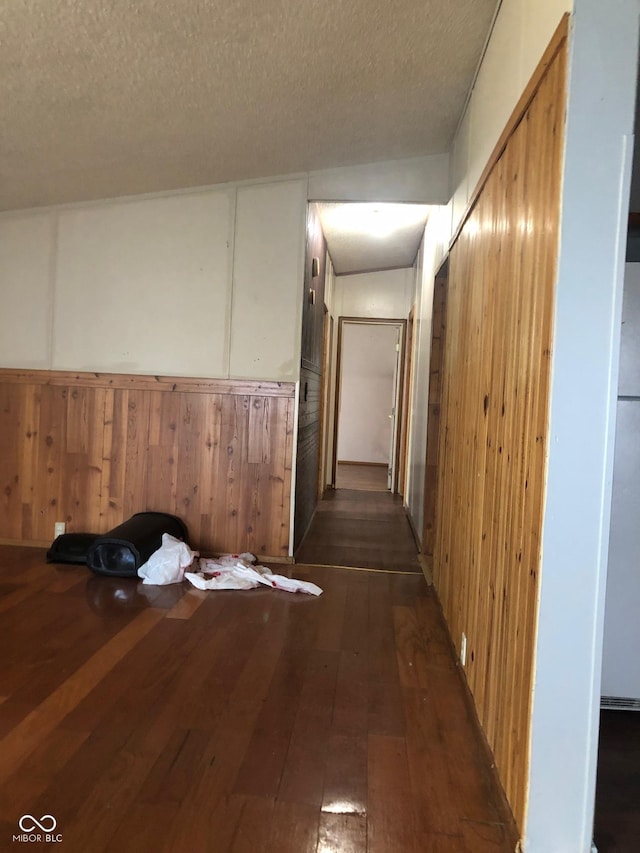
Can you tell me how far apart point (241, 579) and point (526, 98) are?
2758mm

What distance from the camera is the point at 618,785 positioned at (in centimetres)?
181

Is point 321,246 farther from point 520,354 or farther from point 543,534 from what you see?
point 543,534

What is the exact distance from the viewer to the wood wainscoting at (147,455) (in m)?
3.94

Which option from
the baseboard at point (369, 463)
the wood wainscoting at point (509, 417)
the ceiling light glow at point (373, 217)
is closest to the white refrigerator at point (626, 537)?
the wood wainscoting at point (509, 417)

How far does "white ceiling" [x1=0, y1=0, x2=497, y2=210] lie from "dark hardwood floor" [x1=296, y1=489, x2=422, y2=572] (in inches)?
104

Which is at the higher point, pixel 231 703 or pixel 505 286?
pixel 505 286

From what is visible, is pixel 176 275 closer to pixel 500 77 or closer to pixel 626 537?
pixel 500 77

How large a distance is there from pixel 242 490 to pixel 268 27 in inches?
104

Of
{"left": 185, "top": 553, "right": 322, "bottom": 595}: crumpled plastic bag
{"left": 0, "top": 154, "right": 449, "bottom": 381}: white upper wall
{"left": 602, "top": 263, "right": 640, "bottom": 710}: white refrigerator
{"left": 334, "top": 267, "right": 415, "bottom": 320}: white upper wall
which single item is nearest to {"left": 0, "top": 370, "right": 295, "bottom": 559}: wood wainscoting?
{"left": 0, "top": 154, "right": 449, "bottom": 381}: white upper wall

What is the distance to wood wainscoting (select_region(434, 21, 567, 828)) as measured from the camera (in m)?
1.48

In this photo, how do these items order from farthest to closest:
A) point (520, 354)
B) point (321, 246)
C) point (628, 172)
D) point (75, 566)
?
1. point (321, 246)
2. point (75, 566)
3. point (520, 354)
4. point (628, 172)

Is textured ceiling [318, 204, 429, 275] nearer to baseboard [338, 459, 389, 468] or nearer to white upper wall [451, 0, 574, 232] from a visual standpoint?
white upper wall [451, 0, 574, 232]

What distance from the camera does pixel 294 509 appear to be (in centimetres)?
397

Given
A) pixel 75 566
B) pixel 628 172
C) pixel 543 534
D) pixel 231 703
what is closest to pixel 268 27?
pixel 628 172
